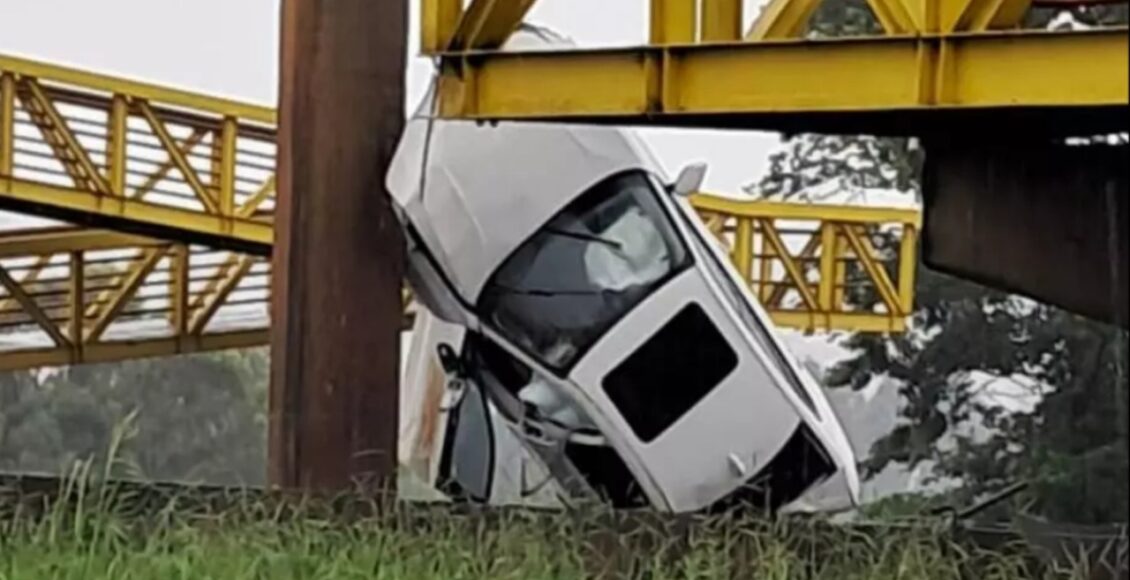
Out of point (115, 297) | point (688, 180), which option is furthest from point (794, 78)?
point (115, 297)

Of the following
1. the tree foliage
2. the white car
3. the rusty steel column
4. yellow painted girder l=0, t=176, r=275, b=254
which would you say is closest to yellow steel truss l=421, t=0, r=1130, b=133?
the rusty steel column

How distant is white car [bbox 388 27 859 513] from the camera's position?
11.2 meters

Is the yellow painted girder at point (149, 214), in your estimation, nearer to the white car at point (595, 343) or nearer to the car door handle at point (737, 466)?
the white car at point (595, 343)

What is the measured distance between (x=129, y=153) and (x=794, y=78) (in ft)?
28.2

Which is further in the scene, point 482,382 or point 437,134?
point 482,382

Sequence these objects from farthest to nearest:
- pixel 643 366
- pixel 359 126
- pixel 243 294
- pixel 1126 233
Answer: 1. pixel 243 294
2. pixel 643 366
3. pixel 359 126
4. pixel 1126 233

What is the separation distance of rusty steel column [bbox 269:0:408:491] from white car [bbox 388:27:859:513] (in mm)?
1348

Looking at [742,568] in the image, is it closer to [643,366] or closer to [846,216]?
[643,366]

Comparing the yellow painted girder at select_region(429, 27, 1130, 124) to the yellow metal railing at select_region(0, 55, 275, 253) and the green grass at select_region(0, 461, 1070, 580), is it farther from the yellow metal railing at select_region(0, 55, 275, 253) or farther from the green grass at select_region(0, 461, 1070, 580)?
the yellow metal railing at select_region(0, 55, 275, 253)

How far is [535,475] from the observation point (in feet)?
36.8

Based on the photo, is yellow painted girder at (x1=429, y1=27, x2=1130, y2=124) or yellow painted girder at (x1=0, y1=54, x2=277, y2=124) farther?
yellow painted girder at (x1=0, y1=54, x2=277, y2=124)

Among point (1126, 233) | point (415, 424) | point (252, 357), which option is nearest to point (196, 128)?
point (415, 424)

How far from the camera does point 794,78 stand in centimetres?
645

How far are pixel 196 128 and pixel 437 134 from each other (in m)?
4.34
